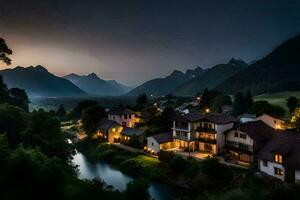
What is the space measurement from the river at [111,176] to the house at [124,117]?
740 inches

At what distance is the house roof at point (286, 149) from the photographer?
35.4 m

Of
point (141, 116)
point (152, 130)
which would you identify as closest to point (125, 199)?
point (152, 130)

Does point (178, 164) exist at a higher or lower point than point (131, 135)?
lower

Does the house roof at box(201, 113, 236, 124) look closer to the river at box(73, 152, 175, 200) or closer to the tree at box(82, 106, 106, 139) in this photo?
the river at box(73, 152, 175, 200)

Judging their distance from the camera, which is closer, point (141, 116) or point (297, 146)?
point (297, 146)

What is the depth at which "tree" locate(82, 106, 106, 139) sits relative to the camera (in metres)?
74.6

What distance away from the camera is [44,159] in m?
20.7

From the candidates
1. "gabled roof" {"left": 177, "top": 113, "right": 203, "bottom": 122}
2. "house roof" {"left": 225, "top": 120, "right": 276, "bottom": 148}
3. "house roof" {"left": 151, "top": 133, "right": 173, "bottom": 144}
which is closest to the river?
"house roof" {"left": 151, "top": 133, "right": 173, "bottom": 144}

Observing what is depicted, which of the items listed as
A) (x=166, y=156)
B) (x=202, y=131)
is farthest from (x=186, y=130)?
(x=166, y=156)

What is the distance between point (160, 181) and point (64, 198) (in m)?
27.9

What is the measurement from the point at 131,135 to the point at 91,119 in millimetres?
16907

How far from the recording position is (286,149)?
3688 cm

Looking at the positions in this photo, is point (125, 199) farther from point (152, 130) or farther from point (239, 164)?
point (152, 130)

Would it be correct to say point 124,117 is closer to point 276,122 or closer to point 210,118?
point 210,118
